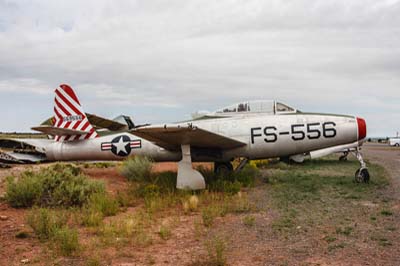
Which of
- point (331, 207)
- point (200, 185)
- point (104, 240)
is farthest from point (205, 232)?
point (200, 185)

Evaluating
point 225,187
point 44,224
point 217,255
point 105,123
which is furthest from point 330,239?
point 105,123

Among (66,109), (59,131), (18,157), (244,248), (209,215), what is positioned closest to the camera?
(244,248)

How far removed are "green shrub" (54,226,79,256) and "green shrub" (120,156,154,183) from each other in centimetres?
636

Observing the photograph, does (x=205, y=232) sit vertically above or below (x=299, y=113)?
below

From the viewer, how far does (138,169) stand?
38.9 ft

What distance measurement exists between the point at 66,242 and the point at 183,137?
5.39 m

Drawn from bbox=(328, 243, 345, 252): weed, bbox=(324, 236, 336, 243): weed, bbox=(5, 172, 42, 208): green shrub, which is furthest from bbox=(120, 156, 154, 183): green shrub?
bbox=(328, 243, 345, 252): weed

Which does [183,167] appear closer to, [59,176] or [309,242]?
[59,176]

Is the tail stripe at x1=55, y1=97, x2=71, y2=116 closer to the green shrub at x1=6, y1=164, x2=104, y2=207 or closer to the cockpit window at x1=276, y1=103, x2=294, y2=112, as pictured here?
the green shrub at x1=6, y1=164, x2=104, y2=207

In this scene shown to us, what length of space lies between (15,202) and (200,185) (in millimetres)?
4188

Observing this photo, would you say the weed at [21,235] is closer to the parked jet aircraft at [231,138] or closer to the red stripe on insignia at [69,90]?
the parked jet aircraft at [231,138]

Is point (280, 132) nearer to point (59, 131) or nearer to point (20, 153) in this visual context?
point (59, 131)

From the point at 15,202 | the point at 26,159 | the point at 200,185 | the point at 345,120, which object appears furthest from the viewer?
the point at 26,159

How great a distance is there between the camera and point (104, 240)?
17.2ft
